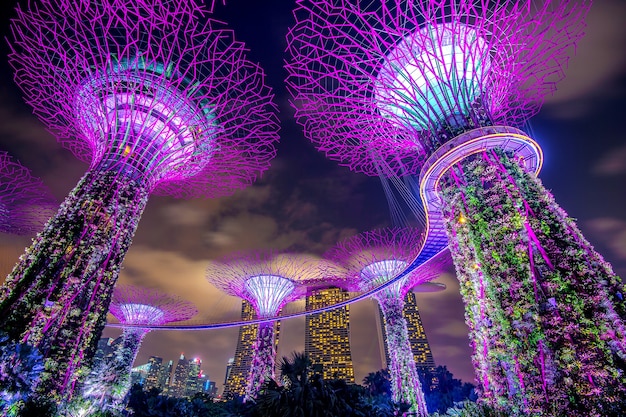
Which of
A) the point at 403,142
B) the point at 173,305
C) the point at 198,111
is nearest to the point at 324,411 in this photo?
the point at 403,142

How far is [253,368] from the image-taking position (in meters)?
22.8

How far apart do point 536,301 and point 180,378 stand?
203342 mm

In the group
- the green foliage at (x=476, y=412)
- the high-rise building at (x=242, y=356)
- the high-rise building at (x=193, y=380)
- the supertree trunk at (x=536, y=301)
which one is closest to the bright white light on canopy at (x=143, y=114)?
the supertree trunk at (x=536, y=301)

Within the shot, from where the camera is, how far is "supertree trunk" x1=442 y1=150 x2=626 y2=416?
20.9 feet

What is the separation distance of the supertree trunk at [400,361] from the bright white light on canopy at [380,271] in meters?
1.34

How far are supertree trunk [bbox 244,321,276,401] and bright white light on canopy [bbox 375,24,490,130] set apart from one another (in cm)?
1950

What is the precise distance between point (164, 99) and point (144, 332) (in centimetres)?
2552

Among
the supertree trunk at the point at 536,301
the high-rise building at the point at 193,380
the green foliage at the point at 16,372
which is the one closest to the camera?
the supertree trunk at the point at 536,301

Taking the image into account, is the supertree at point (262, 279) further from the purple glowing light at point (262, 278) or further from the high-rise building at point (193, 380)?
the high-rise building at point (193, 380)

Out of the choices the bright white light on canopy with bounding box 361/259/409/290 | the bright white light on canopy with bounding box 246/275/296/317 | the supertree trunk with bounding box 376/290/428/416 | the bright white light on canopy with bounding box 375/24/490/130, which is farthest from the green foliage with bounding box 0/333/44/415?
the bright white light on canopy with bounding box 361/259/409/290

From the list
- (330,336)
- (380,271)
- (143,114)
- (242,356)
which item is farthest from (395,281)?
(242,356)

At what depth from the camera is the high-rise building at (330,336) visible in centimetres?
10131

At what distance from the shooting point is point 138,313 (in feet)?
99.6

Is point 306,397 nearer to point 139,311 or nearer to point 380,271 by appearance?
point 380,271
